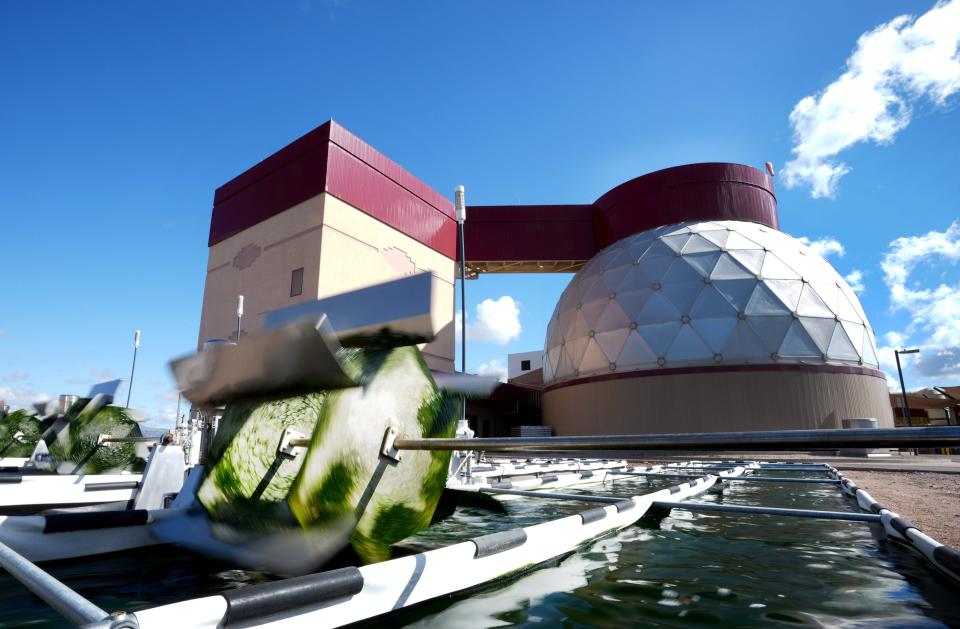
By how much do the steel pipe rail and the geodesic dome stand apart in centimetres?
2121

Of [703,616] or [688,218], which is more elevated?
[688,218]

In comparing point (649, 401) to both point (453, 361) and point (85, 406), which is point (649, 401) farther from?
point (85, 406)

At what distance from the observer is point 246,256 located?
76.3ft

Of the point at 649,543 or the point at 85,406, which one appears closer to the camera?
the point at 649,543

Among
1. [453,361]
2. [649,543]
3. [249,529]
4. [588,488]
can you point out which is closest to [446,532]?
[649,543]

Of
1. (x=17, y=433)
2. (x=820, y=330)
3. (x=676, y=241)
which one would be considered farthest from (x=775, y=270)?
(x=17, y=433)

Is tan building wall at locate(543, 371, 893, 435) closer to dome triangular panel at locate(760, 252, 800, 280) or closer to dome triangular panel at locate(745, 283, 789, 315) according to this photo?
dome triangular panel at locate(745, 283, 789, 315)

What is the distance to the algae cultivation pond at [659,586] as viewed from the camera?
2223mm

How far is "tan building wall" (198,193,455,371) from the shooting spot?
20.6m

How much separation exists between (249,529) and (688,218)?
28.7 meters

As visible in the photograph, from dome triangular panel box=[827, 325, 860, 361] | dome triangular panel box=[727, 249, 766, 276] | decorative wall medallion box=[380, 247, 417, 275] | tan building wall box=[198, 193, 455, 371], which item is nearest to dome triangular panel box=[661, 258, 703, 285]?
dome triangular panel box=[727, 249, 766, 276]

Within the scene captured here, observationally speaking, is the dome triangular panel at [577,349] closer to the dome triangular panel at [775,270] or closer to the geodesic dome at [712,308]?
the geodesic dome at [712,308]

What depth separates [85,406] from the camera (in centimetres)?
723

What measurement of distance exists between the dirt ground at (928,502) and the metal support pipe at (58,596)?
5.63 meters
